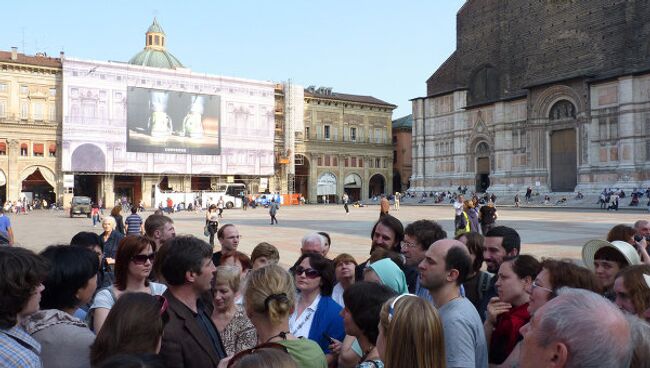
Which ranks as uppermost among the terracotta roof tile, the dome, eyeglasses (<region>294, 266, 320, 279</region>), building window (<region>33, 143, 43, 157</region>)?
the dome

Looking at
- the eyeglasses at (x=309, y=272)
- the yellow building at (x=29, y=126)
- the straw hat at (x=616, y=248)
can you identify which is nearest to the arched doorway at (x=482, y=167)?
the yellow building at (x=29, y=126)

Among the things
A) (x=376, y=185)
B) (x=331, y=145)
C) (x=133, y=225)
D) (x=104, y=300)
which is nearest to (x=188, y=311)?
(x=104, y=300)

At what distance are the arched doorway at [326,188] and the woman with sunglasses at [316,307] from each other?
62.0m

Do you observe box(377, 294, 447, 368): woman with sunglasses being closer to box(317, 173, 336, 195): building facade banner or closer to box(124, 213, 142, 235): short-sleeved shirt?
box(124, 213, 142, 235): short-sleeved shirt

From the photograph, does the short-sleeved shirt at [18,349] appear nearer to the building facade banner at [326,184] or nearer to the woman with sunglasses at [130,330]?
the woman with sunglasses at [130,330]

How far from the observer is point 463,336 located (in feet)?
10.7

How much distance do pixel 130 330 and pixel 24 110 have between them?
56.3 meters

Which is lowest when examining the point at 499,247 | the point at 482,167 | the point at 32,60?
the point at 499,247

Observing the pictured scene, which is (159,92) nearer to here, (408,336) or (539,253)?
(539,253)

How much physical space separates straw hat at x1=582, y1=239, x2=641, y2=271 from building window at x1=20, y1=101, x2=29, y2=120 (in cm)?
5573

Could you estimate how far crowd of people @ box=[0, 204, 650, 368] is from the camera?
200 centimetres

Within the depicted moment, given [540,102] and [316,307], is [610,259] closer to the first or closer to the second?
[316,307]

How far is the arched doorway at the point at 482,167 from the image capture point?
51.2m

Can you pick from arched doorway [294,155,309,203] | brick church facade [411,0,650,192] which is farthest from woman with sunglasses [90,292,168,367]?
arched doorway [294,155,309,203]
